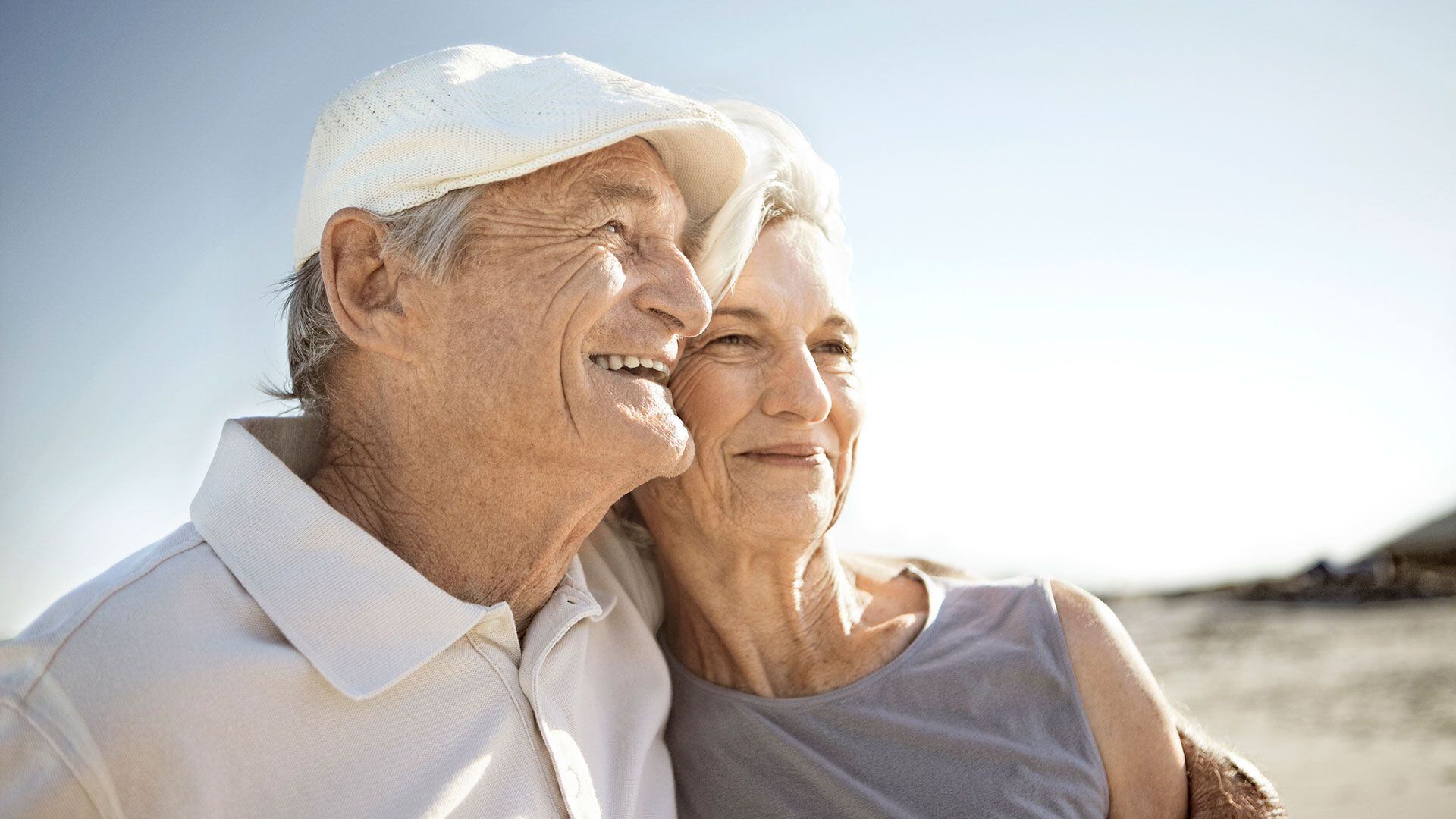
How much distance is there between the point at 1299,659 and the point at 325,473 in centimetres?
928

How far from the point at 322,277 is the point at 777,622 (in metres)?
1.41

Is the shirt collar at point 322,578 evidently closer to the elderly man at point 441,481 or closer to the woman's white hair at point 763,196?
the elderly man at point 441,481

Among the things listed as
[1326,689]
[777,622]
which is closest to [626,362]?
[777,622]

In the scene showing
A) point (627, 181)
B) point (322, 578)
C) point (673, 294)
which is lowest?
point (322, 578)

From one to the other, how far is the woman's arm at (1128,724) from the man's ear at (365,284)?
5.85ft

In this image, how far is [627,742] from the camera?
2357mm

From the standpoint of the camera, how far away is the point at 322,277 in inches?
90.6

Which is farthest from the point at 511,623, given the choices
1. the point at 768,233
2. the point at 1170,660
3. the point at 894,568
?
the point at 1170,660

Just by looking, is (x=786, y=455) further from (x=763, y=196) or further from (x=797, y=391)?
(x=763, y=196)

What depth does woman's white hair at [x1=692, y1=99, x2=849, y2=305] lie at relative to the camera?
2.58 metres

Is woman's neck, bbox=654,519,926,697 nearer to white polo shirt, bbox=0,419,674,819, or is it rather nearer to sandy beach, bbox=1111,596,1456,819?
white polo shirt, bbox=0,419,674,819

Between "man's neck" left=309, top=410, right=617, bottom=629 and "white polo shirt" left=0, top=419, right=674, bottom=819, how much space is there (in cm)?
15

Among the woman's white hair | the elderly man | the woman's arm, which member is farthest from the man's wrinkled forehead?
the woman's arm

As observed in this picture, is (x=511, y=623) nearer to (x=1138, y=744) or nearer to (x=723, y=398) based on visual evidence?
(x=723, y=398)
